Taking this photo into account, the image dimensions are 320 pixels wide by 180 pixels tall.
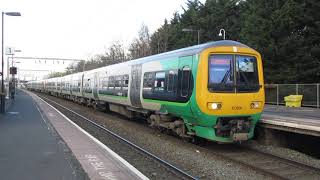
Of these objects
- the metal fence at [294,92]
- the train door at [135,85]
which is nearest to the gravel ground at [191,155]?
the train door at [135,85]

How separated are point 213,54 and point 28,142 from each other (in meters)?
6.32

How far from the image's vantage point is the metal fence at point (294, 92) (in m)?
36.1

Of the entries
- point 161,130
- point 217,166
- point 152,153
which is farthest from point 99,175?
point 161,130

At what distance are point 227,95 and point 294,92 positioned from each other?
85.0 ft

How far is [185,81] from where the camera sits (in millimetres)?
14797

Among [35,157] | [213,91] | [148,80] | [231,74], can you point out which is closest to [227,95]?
[213,91]

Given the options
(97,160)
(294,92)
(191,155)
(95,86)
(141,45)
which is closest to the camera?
(97,160)

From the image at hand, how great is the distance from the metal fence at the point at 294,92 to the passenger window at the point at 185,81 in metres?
22.8

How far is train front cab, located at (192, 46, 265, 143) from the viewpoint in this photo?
13.8m

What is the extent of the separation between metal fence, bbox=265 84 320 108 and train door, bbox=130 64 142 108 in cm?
1819

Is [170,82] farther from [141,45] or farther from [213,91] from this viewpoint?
[141,45]

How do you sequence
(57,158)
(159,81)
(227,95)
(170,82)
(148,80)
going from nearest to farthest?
(57,158), (227,95), (170,82), (159,81), (148,80)

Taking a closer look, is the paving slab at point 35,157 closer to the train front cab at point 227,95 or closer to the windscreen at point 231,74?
the train front cab at point 227,95

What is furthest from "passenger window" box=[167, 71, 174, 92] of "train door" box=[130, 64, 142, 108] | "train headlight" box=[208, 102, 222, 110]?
"train door" box=[130, 64, 142, 108]
